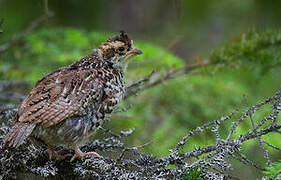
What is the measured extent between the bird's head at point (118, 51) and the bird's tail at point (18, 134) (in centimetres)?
133

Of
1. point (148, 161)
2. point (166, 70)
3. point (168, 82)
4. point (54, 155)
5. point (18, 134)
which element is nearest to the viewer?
point (148, 161)

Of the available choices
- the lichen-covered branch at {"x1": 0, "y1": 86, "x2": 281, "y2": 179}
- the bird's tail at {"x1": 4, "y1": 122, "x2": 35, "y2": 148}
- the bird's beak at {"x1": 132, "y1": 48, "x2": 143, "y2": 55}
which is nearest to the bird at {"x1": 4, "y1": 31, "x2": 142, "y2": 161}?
the bird's tail at {"x1": 4, "y1": 122, "x2": 35, "y2": 148}

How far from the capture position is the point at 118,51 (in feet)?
15.1

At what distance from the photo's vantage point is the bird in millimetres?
3557

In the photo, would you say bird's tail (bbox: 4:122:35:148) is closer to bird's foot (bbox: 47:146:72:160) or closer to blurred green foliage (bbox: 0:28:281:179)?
bird's foot (bbox: 47:146:72:160)

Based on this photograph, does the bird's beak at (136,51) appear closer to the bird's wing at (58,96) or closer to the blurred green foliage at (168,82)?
the bird's wing at (58,96)

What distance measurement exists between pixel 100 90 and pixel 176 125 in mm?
2080

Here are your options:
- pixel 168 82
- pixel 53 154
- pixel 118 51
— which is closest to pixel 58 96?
pixel 53 154

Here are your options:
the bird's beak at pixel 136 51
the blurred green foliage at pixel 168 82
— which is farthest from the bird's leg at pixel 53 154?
the blurred green foliage at pixel 168 82

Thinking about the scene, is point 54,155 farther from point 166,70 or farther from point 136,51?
point 166,70

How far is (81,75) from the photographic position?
4.11 meters

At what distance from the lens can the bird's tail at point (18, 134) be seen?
3.20 m

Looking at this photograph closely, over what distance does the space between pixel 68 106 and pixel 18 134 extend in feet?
1.89

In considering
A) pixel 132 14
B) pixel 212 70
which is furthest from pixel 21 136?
pixel 132 14
